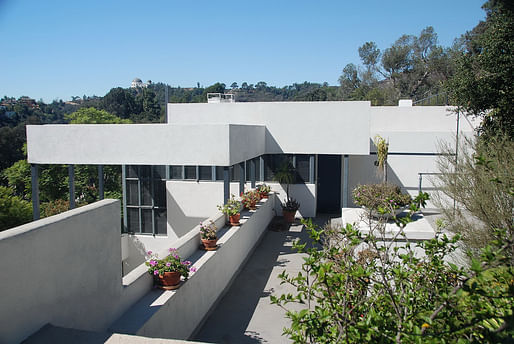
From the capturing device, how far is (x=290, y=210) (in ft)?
43.9

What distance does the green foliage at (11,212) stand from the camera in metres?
12.1

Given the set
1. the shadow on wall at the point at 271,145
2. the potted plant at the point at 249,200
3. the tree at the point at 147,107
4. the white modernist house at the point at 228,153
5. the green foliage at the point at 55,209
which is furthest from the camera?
the tree at the point at 147,107

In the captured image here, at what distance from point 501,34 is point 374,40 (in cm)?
3958

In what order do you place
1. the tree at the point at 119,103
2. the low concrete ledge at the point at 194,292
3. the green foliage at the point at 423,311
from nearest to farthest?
the green foliage at the point at 423,311, the low concrete ledge at the point at 194,292, the tree at the point at 119,103

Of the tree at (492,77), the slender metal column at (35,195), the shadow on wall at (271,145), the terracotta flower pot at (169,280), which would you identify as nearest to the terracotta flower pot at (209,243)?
the terracotta flower pot at (169,280)

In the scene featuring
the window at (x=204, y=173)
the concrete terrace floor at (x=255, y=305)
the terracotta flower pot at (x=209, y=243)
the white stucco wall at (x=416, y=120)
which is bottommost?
the concrete terrace floor at (x=255, y=305)

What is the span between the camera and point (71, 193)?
1052 cm

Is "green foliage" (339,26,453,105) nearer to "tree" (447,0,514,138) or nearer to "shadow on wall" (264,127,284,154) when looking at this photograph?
"shadow on wall" (264,127,284,154)

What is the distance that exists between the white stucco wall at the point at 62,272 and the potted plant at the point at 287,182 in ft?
29.7

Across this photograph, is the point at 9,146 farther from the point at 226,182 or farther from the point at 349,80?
the point at 349,80

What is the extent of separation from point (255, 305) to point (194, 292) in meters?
1.67

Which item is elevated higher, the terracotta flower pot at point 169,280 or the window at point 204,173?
the window at point 204,173

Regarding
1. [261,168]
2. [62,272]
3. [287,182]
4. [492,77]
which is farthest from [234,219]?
[492,77]

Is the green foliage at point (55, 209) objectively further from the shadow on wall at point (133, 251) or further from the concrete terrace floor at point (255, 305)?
the concrete terrace floor at point (255, 305)
